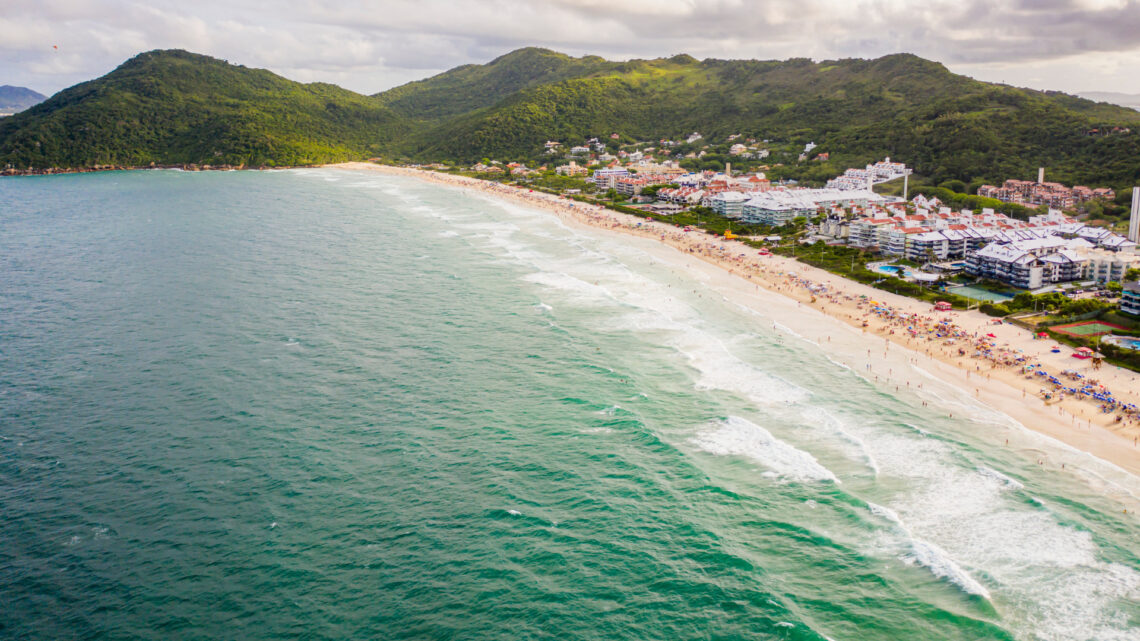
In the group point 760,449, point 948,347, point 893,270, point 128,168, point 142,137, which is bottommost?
point 760,449

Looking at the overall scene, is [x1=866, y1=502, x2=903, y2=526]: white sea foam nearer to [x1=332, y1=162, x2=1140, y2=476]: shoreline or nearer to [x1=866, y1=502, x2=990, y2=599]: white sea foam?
[x1=866, y1=502, x2=990, y2=599]: white sea foam

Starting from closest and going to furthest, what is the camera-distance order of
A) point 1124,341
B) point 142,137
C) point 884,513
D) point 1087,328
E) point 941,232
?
point 884,513 → point 1124,341 → point 1087,328 → point 941,232 → point 142,137

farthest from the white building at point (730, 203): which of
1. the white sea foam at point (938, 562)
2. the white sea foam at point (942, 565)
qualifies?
the white sea foam at point (942, 565)

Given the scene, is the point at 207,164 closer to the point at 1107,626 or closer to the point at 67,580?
the point at 67,580

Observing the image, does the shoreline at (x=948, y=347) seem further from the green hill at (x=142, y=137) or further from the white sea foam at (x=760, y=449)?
the green hill at (x=142, y=137)

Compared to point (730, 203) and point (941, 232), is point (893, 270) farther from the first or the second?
point (730, 203)

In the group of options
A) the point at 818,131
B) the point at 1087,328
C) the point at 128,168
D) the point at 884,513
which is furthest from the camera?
the point at 128,168

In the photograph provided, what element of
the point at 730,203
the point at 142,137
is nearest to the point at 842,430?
the point at 730,203
